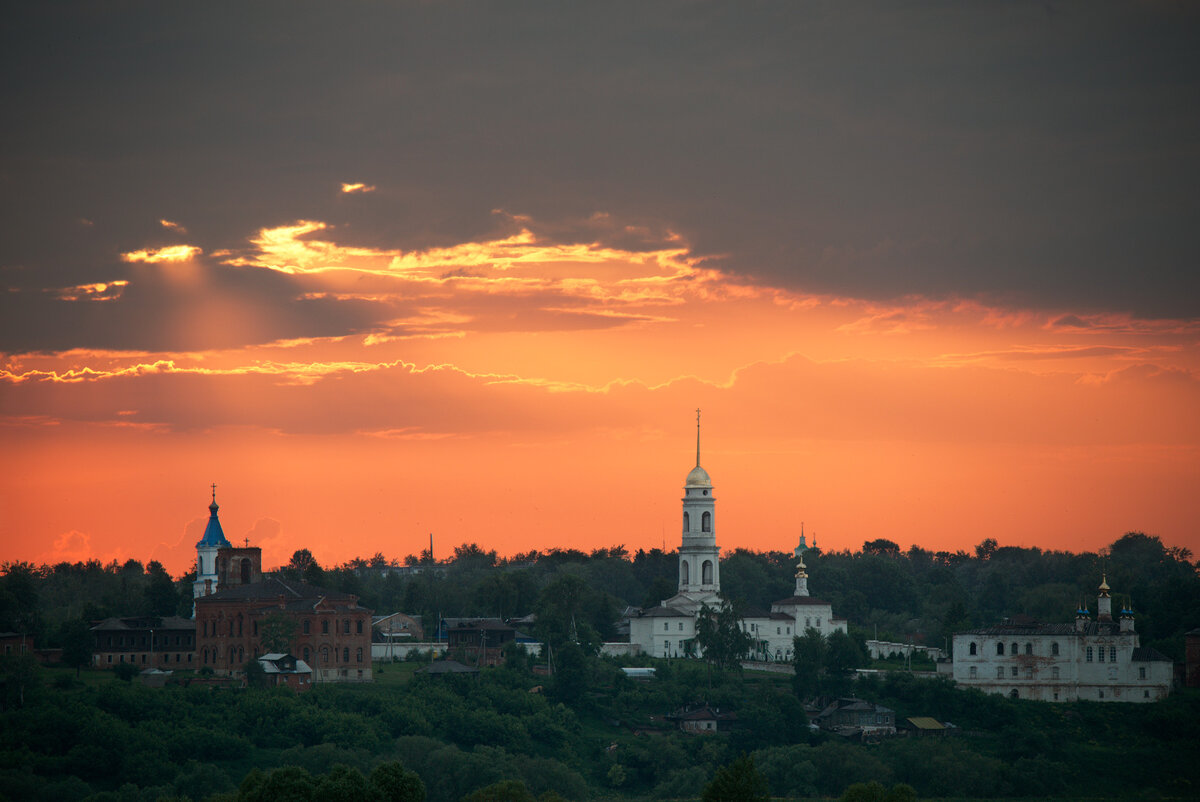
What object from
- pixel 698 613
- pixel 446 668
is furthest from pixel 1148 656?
pixel 446 668

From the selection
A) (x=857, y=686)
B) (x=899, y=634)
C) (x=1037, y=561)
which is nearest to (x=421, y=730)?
(x=857, y=686)

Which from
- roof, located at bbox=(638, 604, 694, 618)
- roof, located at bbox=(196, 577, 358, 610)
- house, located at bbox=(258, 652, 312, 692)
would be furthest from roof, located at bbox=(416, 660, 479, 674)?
roof, located at bbox=(638, 604, 694, 618)

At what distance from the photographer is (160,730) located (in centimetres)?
8444

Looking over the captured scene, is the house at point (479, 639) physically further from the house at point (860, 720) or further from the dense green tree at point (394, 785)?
the dense green tree at point (394, 785)

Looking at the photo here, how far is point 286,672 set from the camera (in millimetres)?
95375

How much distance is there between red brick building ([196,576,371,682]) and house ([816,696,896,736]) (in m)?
26.6

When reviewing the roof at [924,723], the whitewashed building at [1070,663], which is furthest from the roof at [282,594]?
the whitewashed building at [1070,663]

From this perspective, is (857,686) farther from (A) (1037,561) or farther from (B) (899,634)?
(A) (1037,561)

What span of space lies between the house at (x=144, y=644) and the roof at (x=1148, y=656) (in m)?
54.7

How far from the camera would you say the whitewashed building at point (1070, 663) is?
10050 cm

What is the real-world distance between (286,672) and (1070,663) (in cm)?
4468

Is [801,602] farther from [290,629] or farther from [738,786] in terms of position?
[738,786]

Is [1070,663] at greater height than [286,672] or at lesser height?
greater

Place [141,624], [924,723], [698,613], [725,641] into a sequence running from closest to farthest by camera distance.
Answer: [924,723] < [141,624] < [725,641] < [698,613]
